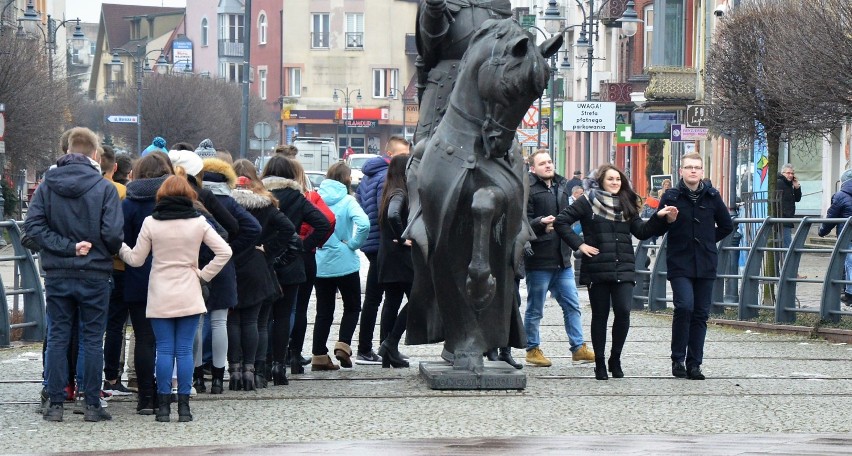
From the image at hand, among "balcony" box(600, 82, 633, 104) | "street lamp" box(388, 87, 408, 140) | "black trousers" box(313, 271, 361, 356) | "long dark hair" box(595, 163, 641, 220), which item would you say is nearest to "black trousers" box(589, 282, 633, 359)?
"long dark hair" box(595, 163, 641, 220)

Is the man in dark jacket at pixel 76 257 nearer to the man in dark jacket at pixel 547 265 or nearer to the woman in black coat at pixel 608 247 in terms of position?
the woman in black coat at pixel 608 247

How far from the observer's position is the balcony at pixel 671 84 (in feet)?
161

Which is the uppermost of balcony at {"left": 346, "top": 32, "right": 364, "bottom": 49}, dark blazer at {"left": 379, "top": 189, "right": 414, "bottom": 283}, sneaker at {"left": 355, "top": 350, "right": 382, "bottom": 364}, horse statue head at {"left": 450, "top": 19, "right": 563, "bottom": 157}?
balcony at {"left": 346, "top": 32, "right": 364, "bottom": 49}

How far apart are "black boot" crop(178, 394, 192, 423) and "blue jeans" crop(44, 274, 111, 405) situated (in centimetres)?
50

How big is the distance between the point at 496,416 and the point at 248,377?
2.28 metres

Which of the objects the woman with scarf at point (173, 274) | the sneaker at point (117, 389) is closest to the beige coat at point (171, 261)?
the woman with scarf at point (173, 274)

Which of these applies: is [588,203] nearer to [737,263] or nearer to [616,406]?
[616,406]

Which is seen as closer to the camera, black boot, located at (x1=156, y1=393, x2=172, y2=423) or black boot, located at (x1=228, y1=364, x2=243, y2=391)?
black boot, located at (x1=156, y1=393, x2=172, y2=423)

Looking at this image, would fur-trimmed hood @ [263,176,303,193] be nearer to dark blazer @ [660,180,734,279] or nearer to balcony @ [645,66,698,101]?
dark blazer @ [660,180,734,279]

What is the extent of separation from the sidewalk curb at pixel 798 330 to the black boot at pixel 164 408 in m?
7.96

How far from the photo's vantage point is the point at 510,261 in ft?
40.4

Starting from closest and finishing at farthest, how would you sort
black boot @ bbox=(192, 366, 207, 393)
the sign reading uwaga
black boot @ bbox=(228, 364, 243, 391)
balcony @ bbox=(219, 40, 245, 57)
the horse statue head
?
1. the horse statue head
2. black boot @ bbox=(192, 366, 207, 393)
3. black boot @ bbox=(228, 364, 243, 391)
4. the sign reading uwaga
5. balcony @ bbox=(219, 40, 245, 57)

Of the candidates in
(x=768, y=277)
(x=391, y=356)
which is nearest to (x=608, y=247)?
(x=391, y=356)

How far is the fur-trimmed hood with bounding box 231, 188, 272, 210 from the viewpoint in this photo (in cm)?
1241
